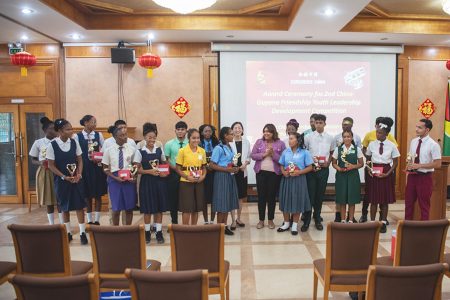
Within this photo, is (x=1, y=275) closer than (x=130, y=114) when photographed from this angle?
Yes

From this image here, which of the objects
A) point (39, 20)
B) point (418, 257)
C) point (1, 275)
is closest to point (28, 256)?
point (1, 275)

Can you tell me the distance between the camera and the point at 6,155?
289 inches

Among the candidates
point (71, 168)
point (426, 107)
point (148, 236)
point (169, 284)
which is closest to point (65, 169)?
point (71, 168)

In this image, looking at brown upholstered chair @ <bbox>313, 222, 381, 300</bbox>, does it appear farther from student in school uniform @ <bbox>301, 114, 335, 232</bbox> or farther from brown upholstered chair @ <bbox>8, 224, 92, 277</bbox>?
student in school uniform @ <bbox>301, 114, 335, 232</bbox>

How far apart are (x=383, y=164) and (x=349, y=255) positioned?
281cm

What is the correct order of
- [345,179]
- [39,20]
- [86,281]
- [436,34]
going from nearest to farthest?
[86,281] → [345,179] → [39,20] → [436,34]

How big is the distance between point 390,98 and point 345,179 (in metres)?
3.13

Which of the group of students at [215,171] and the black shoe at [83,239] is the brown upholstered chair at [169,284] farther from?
the black shoe at [83,239]

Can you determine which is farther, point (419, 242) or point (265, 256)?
point (265, 256)

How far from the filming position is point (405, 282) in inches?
68.7

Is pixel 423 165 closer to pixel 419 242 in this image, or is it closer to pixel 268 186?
pixel 268 186

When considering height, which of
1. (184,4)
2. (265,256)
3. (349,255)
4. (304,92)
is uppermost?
(184,4)

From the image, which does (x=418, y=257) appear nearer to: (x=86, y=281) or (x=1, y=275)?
(x=86, y=281)

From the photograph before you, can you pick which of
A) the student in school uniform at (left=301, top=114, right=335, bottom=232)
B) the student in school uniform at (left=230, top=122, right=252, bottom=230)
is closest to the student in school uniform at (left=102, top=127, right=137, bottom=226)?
the student in school uniform at (left=230, top=122, right=252, bottom=230)
